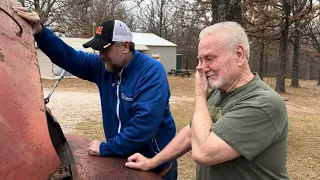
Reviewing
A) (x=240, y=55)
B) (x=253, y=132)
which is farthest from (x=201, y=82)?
(x=253, y=132)

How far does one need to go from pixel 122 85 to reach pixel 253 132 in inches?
42.4

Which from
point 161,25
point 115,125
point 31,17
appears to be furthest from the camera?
point 161,25

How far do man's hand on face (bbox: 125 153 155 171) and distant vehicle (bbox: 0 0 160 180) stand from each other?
1.8 inches

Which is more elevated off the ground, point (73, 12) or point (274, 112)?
point (73, 12)

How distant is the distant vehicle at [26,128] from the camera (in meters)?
1.33

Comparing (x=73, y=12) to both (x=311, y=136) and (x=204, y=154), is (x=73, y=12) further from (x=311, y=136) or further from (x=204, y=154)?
(x=204, y=154)

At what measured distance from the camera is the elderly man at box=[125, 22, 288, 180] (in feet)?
5.98

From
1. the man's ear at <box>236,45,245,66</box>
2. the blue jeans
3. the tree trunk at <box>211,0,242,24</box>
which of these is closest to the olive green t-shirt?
the man's ear at <box>236,45,245,66</box>

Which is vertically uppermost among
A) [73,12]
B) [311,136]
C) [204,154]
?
[73,12]

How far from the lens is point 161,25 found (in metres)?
47.8

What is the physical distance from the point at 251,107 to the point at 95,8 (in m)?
33.9

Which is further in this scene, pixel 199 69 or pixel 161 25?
pixel 161 25

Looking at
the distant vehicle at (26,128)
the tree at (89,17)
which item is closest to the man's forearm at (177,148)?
the distant vehicle at (26,128)

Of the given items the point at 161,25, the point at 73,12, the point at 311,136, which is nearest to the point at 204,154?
the point at 311,136
